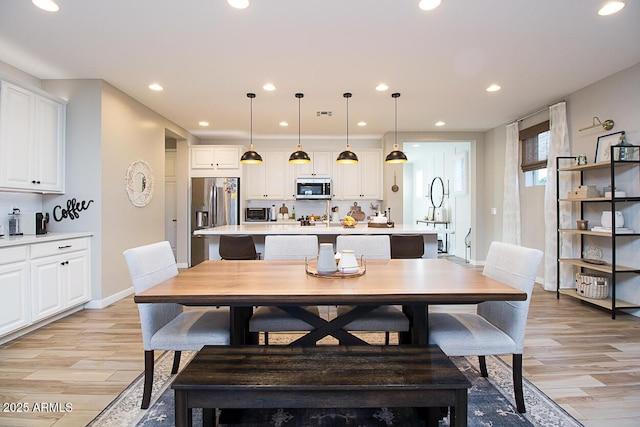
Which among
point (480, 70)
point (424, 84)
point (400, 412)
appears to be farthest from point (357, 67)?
point (400, 412)

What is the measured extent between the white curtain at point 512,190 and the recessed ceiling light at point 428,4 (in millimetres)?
3828

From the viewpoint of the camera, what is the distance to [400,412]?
1.84m

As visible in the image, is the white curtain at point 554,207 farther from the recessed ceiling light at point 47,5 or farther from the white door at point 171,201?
the white door at point 171,201

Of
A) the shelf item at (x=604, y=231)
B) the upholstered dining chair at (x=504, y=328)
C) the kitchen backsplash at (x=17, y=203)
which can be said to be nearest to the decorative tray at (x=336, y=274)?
the upholstered dining chair at (x=504, y=328)

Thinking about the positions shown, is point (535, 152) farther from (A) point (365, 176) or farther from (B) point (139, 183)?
(B) point (139, 183)

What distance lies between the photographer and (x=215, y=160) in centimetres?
645

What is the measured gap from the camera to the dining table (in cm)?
152

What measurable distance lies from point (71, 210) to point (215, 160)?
2.97m

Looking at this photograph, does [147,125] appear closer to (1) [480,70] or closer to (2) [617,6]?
(1) [480,70]

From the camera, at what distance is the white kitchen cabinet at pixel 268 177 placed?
269 inches

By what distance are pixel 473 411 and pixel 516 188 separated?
4.53 metres

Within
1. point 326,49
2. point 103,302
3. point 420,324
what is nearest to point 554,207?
point 326,49

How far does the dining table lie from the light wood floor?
90 centimetres

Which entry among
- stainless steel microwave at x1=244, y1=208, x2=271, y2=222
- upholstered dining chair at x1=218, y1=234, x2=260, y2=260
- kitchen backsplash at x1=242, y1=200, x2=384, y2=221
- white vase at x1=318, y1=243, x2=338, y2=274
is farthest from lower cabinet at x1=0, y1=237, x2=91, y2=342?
kitchen backsplash at x1=242, y1=200, x2=384, y2=221
